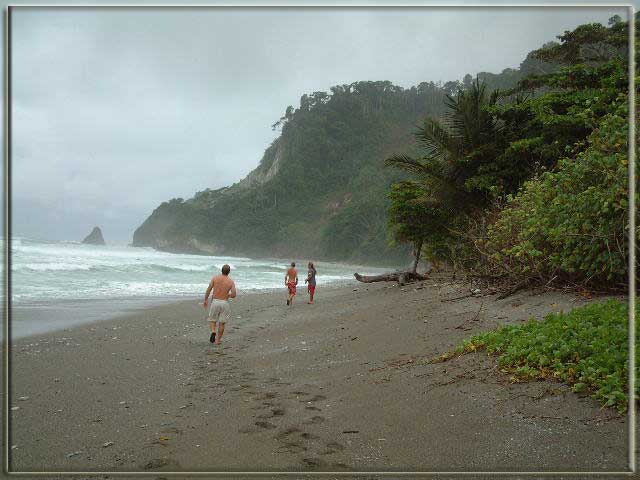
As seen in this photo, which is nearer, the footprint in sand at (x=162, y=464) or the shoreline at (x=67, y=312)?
the footprint in sand at (x=162, y=464)

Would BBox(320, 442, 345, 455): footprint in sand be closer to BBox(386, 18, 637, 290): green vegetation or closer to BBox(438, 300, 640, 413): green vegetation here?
BBox(438, 300, 640, 413): green vegetation

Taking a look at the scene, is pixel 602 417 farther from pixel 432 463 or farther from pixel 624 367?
pixel 432 463

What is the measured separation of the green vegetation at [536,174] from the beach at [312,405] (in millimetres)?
677

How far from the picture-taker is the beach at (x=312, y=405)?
200 centimetres

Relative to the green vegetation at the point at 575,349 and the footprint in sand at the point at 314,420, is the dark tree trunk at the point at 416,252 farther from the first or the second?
the footprint in sand at the point at 314,420

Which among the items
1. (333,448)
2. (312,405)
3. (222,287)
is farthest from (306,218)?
(333,448)

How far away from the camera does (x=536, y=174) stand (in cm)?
798

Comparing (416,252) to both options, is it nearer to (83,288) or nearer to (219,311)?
(219,311)

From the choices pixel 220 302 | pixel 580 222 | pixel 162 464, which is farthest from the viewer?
pixel 220 302

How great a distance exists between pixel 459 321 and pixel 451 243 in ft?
23.2

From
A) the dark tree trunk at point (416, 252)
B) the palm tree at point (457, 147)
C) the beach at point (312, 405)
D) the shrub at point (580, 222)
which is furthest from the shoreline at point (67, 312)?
the palm tree at point (457, 147)

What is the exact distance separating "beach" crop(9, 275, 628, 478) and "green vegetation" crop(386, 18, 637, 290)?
68 centimetres

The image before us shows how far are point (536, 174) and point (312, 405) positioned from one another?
638 cm

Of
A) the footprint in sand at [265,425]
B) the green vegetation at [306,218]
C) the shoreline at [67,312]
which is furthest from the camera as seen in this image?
the green vegetation at [306,218]
